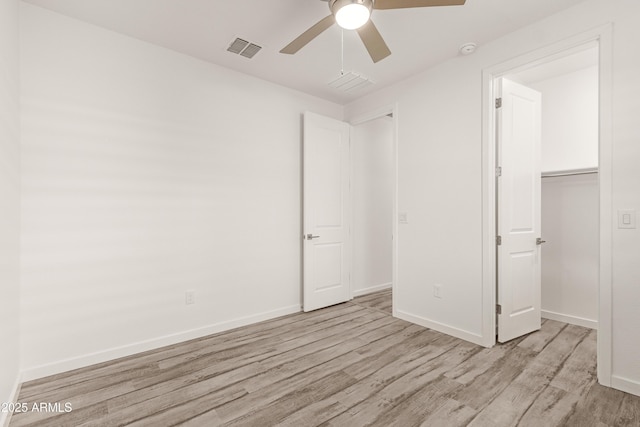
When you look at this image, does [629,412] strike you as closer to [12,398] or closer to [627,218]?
[627,218]

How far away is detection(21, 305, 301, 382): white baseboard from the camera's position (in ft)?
7.37

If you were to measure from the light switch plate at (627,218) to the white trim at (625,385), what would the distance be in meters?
1.03

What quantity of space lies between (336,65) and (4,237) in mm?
2962

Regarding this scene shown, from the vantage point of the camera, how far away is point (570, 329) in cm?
316

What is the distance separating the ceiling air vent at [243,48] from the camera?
273 cm

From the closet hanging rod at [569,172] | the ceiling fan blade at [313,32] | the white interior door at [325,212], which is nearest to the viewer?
the ceiling fan blade at [313,32]

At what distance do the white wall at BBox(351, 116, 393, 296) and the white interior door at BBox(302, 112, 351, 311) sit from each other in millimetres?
289

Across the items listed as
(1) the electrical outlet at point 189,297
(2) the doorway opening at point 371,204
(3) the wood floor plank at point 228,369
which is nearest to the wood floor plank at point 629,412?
(3) the wood floor plank at point 228,369

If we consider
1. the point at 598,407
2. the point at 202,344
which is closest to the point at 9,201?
the point at 202,344

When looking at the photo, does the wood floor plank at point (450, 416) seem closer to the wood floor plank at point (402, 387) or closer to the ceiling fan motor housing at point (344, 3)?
the wood floor plank at point (402, 387)

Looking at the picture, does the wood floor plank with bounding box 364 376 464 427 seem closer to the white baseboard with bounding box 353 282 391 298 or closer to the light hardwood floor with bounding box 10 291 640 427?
the light hardwood floor with bounding box 10 291 640 427

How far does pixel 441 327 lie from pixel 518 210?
4.55ft

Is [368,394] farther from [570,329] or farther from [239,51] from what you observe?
[239,51]

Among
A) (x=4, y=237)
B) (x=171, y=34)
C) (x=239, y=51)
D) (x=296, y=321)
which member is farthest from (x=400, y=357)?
(x=171, y=34)
